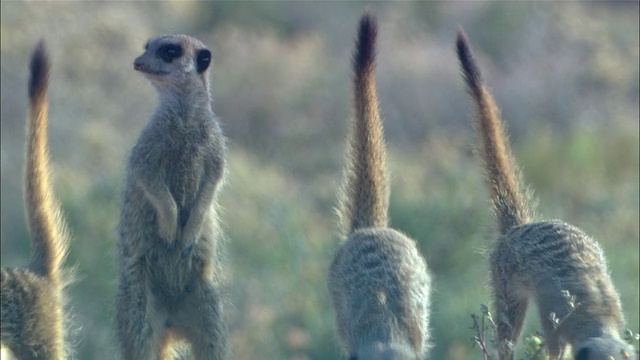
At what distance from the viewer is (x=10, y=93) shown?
60.3 feet

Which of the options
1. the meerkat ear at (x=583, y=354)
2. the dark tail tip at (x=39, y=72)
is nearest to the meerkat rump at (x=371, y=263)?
the meerkat ear at (x=583, y=354)

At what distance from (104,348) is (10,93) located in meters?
8.21

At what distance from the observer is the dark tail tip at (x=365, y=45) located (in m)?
5.98

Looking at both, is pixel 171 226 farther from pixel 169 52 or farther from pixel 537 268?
pixel 537 268

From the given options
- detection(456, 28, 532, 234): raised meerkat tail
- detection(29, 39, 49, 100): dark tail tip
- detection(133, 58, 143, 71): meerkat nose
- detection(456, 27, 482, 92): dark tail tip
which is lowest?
detection(29, 39, 49, 100): dark tail tip

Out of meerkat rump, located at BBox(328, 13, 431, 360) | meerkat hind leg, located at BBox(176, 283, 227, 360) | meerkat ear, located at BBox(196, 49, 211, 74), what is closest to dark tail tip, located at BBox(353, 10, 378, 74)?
meerkat rump, located at BBox(328, 13, 431, 360)

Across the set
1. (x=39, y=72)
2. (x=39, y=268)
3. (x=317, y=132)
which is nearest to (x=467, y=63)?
(x=39, y=72)

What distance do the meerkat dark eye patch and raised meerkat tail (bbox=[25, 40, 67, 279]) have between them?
49 cm

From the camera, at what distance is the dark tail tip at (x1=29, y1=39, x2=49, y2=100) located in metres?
5.69

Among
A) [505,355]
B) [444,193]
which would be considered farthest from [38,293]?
[444,193]

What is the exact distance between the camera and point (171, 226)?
230 inches

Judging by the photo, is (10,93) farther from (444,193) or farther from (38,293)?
(38,293)

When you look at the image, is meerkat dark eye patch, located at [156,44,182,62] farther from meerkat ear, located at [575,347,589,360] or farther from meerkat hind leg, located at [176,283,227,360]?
meerkat ear, located at [575,347,589,360]

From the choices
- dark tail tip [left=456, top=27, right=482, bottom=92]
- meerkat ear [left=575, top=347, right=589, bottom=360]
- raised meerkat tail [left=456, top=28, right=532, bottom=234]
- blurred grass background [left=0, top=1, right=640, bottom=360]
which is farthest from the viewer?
blurred grass background [left=0, top=1, right=640, bottom=360]
